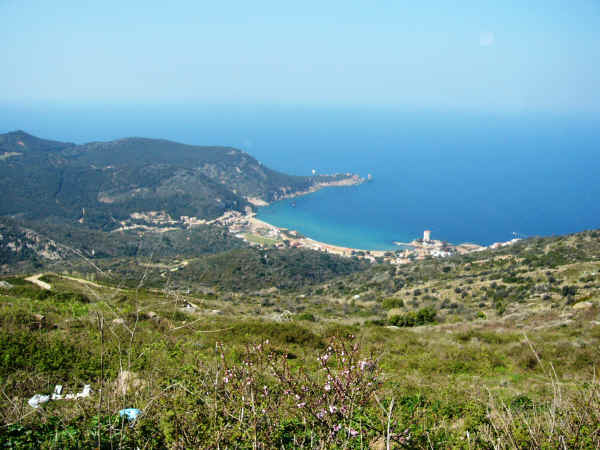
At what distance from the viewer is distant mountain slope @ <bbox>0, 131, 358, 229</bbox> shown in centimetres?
10181

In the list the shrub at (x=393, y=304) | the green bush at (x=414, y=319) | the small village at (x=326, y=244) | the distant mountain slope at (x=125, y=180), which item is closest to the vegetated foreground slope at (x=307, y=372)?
the green bush at (x=414, y=319)

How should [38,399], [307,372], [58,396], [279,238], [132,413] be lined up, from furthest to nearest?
[279,238]
[307,372]
[58,396]
[38,399]
[132,413]

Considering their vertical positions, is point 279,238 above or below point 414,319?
below

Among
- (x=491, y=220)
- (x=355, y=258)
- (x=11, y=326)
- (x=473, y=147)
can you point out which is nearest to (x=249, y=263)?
(x=355, y=258)

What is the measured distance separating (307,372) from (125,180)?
127m

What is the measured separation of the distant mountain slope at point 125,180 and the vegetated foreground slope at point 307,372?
3645 inches

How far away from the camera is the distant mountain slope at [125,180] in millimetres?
101812

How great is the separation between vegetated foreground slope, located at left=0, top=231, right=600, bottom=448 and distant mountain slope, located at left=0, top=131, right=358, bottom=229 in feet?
304

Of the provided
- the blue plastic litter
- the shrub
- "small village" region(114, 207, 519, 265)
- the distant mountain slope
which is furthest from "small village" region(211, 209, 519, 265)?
the blue plastic litter

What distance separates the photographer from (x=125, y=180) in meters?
118

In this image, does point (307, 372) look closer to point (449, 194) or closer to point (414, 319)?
point (414, 319)

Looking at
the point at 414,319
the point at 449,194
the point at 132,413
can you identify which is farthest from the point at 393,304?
the point at 449,194

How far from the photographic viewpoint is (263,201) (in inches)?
4818

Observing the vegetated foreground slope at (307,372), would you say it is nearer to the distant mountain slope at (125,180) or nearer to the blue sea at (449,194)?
the blue sea at (449,194)
